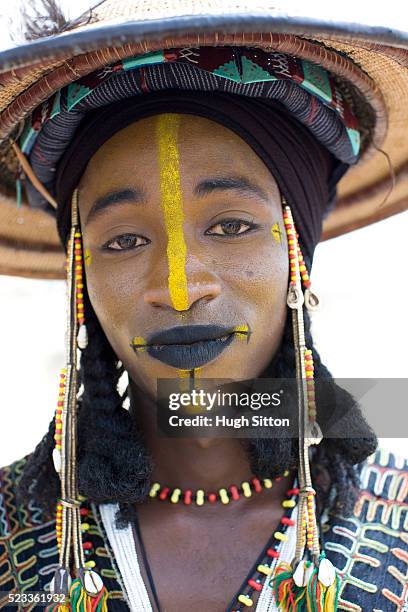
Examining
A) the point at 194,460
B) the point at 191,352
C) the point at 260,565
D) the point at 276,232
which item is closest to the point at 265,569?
the point at 260,565

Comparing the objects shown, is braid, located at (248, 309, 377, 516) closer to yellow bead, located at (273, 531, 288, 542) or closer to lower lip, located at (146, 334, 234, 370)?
yellow bead, located at (273, 531, 288, 542)

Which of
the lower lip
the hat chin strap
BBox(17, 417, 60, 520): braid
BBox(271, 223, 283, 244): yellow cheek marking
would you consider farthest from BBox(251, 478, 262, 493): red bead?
BBox(271, 223, 283, 244): yellow cheek marking

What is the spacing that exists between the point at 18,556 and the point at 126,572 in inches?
12.7

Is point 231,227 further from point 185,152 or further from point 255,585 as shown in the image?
point 255,585

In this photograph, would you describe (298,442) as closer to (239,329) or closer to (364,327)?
(239,329)

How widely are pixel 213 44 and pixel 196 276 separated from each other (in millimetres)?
554

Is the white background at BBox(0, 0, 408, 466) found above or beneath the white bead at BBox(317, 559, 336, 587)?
above

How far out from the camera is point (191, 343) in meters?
1.98

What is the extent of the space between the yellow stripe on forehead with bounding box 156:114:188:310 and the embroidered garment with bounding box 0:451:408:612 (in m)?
0.69

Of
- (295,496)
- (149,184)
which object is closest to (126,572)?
(295,496)

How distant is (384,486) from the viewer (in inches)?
90.8

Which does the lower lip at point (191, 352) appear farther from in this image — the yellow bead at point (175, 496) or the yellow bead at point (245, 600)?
the yellow bead at point (245, 600)

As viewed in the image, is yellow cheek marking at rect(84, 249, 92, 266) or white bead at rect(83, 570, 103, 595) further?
yellow cheek marking at rect(84, 249, 92, 266)

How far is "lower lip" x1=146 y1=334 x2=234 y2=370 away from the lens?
6.48ft
